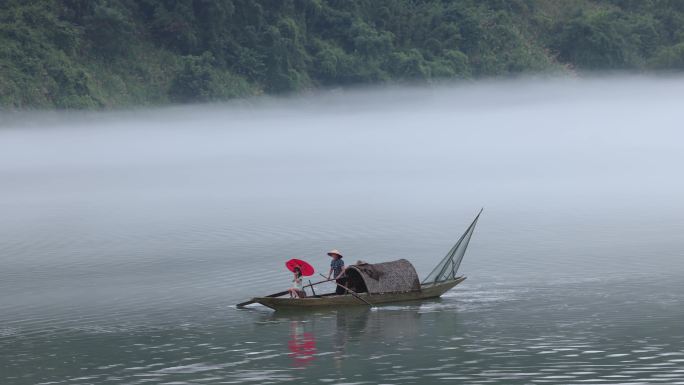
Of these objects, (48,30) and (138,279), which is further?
(48,30)

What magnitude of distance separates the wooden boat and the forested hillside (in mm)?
44074

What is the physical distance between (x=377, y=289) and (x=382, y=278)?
0.91 feet

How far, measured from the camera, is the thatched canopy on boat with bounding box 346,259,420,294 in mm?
30234

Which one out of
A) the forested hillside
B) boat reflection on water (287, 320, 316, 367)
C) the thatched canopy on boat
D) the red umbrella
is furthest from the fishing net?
the forested hillside

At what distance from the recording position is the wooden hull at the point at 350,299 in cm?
2962

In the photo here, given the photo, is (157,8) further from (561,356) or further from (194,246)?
(561,356)

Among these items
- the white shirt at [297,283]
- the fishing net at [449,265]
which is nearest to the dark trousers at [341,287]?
the white shirt at [297,283]

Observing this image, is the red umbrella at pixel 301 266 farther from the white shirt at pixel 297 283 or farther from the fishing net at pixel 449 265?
the fishing net at pixel 449 265

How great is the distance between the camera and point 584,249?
39594mm

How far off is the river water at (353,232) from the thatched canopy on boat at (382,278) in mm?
528

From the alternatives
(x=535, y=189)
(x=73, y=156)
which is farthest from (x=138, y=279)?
(x=73, y=156)

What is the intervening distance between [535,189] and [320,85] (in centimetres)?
2802

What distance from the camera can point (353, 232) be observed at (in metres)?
44.5

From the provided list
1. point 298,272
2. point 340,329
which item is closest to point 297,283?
point 298,272
